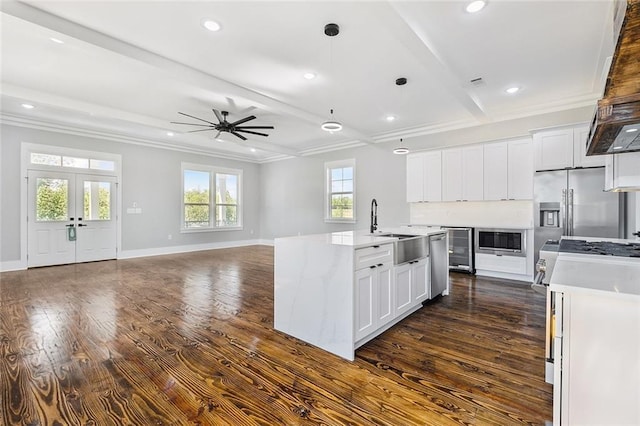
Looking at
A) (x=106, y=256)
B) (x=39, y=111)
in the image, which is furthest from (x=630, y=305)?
(x=106, y=256)

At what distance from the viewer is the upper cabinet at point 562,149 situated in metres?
4.22

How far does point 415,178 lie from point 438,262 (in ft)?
9.05

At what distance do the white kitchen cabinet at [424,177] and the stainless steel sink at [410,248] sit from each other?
8.83ft

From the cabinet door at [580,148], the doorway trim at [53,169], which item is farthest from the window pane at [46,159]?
the cabinet door at [580,148]

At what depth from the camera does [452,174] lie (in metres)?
5.68

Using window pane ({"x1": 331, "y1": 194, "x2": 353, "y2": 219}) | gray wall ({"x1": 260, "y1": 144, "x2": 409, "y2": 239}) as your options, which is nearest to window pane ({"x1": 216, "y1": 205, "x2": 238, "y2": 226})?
gray wall ({"x1": 260, "y1": 144, "x2": 409, "y2": 239})

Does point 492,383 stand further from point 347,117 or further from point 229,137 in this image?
point 229,137

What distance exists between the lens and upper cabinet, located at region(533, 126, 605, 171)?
422 cm

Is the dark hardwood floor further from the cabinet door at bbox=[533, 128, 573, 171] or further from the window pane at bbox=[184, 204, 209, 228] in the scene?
the window pane at bbox=[184, 204, 209, 228]

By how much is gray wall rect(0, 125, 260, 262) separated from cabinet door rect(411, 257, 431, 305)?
6796mm

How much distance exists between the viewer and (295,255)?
2674mm

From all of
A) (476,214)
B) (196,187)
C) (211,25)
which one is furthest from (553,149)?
(196,187)

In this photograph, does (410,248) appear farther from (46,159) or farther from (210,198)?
(46,159)

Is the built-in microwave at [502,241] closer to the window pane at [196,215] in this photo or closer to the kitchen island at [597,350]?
the kitchen island at [597,350]
